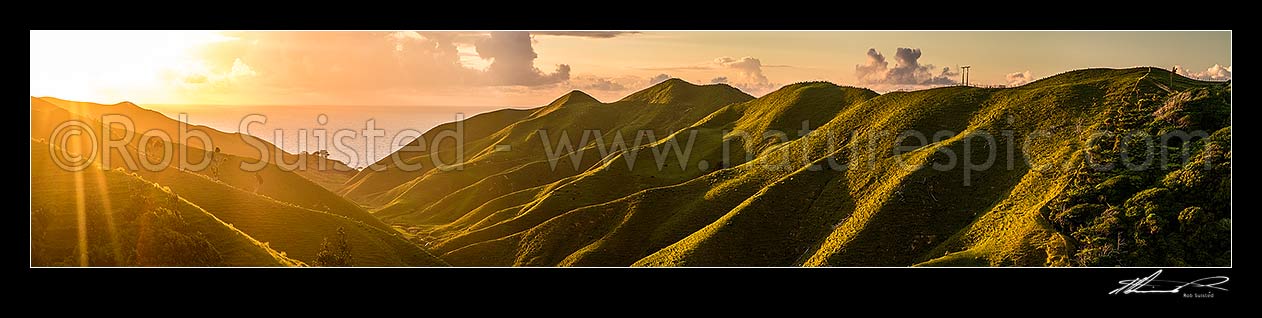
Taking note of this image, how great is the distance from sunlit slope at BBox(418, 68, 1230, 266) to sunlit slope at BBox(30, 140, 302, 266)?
130 feet

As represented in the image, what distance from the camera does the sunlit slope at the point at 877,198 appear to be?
71.1m

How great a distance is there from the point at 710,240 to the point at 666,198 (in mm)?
26032

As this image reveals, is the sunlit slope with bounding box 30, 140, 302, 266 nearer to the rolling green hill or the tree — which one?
the rolling green hill

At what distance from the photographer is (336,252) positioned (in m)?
85.6

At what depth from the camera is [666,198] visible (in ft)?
356

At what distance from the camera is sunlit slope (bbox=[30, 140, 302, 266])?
53250 millimetres
